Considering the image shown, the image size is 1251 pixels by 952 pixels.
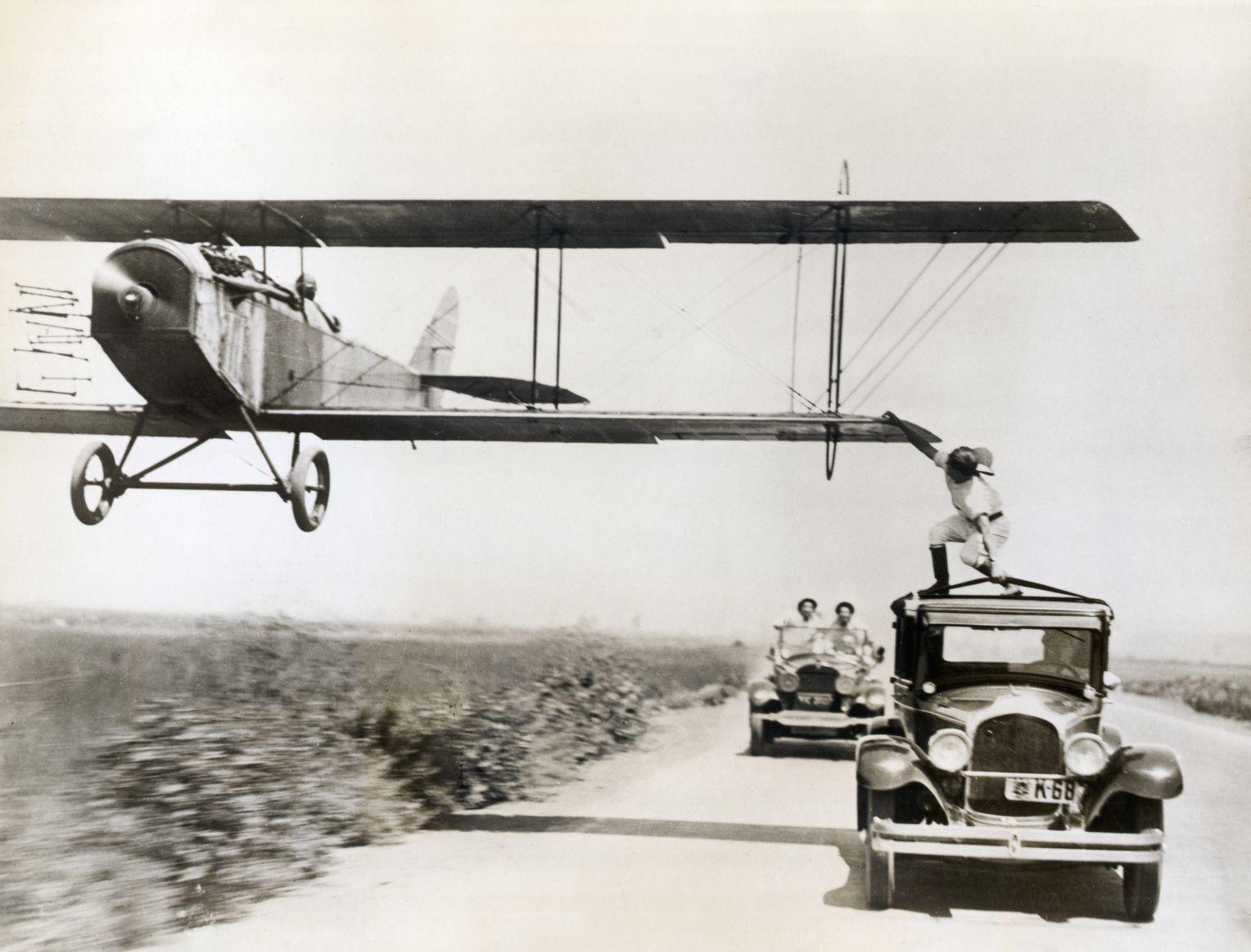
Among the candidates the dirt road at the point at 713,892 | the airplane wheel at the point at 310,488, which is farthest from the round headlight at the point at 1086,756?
the airplane wheel at the point at 310,488

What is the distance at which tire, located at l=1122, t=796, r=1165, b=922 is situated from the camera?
5352 millimetres

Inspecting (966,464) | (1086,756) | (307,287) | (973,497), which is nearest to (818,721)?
(973,497)

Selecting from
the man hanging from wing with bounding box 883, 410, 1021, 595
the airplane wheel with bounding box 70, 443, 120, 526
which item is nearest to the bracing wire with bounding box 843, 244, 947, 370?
the man hanging from wing with bounding box 883, 410, 1021, 595

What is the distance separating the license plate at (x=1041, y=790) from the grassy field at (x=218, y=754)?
4296 millimetres

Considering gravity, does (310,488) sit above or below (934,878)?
above

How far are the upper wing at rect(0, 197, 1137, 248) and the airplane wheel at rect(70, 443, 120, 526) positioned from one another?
6.32ft

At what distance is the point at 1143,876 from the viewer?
5367 mm

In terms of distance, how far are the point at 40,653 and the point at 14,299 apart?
287 cm

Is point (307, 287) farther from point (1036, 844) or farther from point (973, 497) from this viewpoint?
point (1036, 844)

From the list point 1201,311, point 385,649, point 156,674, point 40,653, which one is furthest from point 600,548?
point 1201,311

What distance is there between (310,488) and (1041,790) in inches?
241

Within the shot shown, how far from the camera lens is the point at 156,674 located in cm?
798

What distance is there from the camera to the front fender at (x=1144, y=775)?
5.34 meters

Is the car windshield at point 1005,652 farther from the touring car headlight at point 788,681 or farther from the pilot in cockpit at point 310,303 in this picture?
the pilot in cockpit at point 310,303
